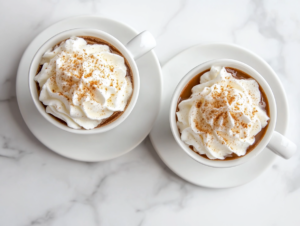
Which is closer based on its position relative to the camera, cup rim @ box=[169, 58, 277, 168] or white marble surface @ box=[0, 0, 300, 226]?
cup rim @ box=[169, 58, 277, 168]

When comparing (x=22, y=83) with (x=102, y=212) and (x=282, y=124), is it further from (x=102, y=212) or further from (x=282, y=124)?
(x=282, y=124)

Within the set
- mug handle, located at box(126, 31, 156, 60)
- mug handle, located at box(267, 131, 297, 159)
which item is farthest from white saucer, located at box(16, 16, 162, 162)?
mug handle, located at box(267, 131, 297, 159)

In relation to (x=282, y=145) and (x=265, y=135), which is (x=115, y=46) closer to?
(x=265, y=135)

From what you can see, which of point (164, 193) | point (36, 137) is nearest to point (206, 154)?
point (164, 193)

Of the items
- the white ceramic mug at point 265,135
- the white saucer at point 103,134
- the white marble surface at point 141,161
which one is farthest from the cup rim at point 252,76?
the white marble surface at point 141,161

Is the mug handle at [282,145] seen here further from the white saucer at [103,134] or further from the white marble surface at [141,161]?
the white saucer at [103,134]

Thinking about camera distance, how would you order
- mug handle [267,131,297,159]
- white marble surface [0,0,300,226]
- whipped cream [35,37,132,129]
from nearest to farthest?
whipped cream [35,37,132,129]
mug handle [267,131,297,159]
white marble surface [0,0,300,226]

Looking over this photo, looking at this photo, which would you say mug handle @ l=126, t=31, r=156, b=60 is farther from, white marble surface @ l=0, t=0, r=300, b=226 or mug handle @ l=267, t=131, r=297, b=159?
mug handle @ l=267, t=131, r=297, b=159
